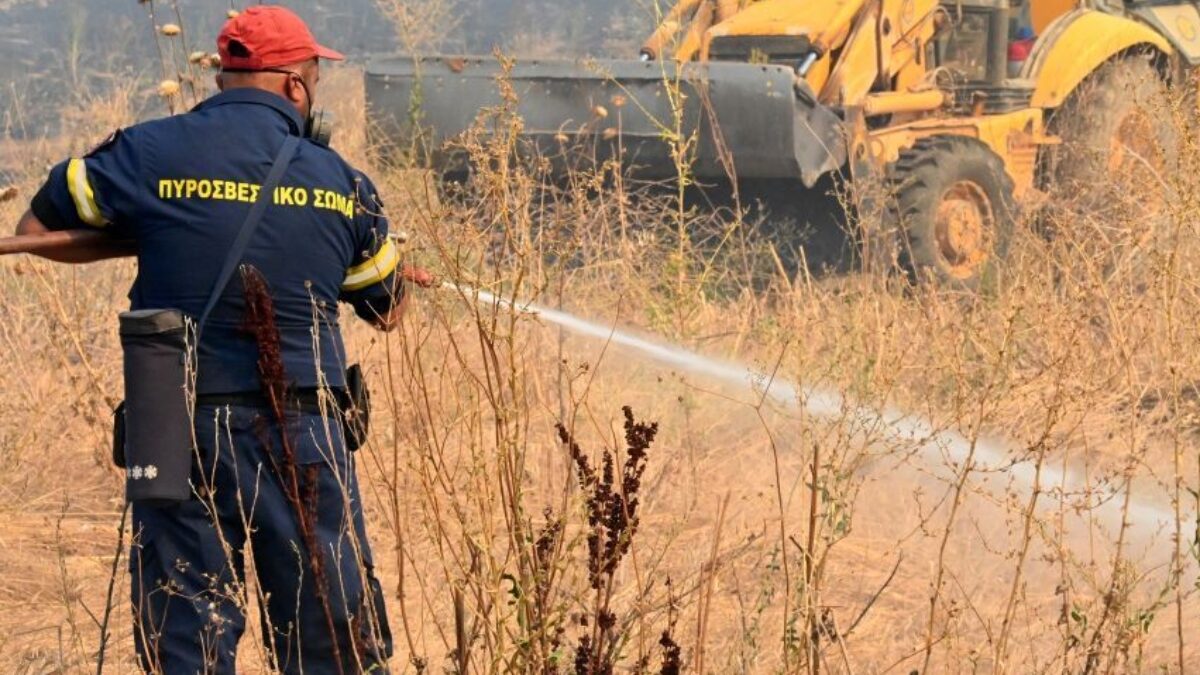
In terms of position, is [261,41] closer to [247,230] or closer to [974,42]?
[247,230]

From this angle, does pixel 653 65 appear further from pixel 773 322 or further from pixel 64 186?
pixel 64 186

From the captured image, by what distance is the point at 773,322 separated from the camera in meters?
7.44

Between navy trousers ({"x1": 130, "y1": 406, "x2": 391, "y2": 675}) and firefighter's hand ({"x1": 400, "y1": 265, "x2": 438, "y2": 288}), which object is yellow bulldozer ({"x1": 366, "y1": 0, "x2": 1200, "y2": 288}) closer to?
firefighter's hand ({"x1": 400, "y1": 265, "x2": 438, "y2": 288})

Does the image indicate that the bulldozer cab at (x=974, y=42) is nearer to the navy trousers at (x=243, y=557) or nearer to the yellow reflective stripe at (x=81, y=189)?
the navy trousers at (x=243, y=557)

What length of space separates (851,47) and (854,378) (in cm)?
423

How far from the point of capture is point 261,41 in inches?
147

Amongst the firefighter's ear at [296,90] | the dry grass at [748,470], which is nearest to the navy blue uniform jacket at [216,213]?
the firefighter's ear at [296,90]

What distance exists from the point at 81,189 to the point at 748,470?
10.5 ft

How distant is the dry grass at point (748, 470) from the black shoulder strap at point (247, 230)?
0.28m

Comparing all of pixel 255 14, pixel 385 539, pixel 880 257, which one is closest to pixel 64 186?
pixel 255 14

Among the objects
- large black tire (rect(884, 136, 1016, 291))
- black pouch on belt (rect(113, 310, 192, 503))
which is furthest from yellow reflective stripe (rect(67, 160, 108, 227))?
large black tire (rect(884, 136, 1016, 291))

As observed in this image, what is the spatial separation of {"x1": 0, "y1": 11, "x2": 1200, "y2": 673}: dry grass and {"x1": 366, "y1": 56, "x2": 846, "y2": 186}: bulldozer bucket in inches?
32.1

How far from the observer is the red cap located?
12.2ft

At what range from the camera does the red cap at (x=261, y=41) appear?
372 cm
